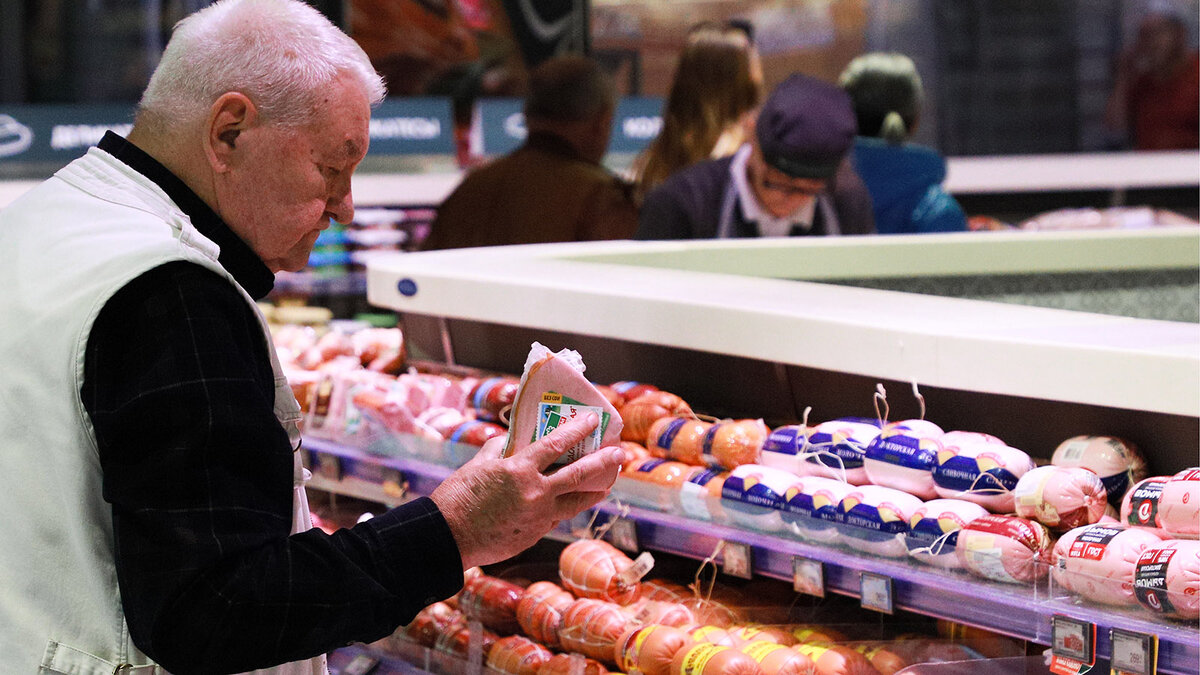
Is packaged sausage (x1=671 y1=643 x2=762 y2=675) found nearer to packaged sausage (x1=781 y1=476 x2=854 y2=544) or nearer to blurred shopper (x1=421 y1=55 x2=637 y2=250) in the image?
packaged sausage (x1=781 y1=476 x2=854 y2=544)

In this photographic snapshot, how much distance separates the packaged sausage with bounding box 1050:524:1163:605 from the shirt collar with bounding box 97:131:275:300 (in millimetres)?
1102

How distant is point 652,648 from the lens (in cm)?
219

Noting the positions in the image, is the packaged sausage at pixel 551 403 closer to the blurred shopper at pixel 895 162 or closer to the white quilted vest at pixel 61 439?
the white quilted vest at pixel 61 439

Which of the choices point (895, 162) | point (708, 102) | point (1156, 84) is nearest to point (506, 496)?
point (708, 102)

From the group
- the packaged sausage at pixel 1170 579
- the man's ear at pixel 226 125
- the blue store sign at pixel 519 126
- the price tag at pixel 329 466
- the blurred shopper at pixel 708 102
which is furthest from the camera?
the blue store sign at pixel 519 126

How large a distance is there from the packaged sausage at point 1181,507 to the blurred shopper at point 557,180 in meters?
3.02

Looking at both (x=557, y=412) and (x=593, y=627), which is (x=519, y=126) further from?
(x=557, y=412)

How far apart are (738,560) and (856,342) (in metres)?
0.40

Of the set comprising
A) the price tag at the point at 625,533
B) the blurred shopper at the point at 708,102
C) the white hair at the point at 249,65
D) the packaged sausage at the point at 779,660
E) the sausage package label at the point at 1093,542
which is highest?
the white hair at the point at 249,65

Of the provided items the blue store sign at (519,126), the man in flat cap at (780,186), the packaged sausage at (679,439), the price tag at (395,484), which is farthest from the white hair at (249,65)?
the blue store sign at (519,126)

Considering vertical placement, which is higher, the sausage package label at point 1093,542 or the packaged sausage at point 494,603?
the sausage package label at point 1093,542

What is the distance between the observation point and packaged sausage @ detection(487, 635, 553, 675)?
238 centimetres

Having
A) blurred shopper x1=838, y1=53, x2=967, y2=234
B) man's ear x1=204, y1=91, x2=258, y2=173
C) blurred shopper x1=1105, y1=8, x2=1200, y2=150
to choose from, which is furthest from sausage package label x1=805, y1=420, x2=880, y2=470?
blurred shopper x1=1105, y1=8, x2=1200, y2=150

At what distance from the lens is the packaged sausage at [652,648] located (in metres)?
2.18
